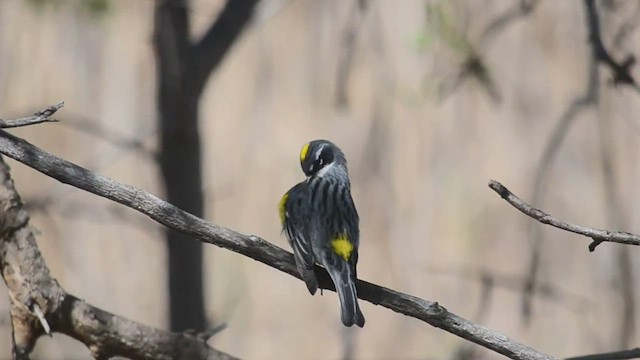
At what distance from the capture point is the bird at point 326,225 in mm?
2861

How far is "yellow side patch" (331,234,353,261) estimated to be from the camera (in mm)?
3105

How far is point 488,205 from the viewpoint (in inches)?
252

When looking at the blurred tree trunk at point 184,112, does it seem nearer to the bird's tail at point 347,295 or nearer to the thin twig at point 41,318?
the thin twig at point 41,318

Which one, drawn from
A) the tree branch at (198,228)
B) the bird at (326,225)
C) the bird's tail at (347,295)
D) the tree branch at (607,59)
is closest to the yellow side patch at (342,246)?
the bird at (326,225)

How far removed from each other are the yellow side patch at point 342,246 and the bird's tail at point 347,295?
11 cm

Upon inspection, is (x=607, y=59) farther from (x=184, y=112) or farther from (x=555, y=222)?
(x=184, y=112)

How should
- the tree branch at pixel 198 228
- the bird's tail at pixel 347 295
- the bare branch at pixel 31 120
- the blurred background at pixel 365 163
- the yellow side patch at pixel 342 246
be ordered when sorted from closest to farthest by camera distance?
the bare branch at pixel 31 120 < the tree branch at pixel 198 228 < the bird's tail at pixel 347 295 < the yellow side patch at pixel 342 246 < the blurred background at pixel 365 163

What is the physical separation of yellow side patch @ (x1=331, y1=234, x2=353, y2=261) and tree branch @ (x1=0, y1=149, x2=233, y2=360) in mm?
559

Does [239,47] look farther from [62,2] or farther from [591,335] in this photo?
[591,335]

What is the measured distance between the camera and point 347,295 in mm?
2844

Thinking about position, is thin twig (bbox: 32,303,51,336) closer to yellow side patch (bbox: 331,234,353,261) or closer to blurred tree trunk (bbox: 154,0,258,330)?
yellow side patch (bbox: 331,234,353,261)

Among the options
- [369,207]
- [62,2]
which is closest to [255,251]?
[62,2]

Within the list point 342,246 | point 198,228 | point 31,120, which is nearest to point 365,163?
point 342,246

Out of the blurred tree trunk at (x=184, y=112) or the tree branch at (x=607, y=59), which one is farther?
the blurred tree trunk at (x=184, y=112)
